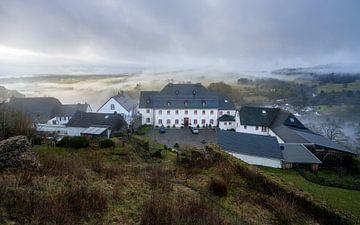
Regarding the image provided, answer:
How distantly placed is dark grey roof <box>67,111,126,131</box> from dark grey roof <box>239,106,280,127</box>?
1733 cm

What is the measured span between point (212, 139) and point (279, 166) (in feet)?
38.3

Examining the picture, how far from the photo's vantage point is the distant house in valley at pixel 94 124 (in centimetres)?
3459

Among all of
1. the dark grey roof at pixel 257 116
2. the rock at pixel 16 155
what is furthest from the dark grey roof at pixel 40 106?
the rock at pixel 16 155

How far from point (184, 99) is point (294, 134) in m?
18.6

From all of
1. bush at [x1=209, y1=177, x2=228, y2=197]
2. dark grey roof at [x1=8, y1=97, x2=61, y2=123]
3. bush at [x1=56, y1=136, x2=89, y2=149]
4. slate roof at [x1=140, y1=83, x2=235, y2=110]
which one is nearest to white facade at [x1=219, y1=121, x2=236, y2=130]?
slate roof at [x1=140, y1=83, x2=235, y2=110]

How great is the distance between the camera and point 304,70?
13788cm

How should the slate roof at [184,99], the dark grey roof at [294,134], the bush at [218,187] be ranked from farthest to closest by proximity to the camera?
the slate roof at [184,99]
the dark grey roof at [294,134]
the bush at [218,187]

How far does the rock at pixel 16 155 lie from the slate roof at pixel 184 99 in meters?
36.7

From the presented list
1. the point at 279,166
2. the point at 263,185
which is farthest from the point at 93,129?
the point at 263,185

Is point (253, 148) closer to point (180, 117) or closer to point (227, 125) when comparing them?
point (227, 125)

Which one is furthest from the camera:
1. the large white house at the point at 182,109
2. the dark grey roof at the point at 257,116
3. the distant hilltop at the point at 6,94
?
the large white house at the point at 182,109

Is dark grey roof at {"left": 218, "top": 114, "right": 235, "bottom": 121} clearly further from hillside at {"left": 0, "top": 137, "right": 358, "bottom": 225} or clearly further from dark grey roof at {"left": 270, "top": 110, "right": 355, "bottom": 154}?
hillside at {"left": 0, "top": 137, "right": 358, "bottom": 225}

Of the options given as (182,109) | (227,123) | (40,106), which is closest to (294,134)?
(227,123)

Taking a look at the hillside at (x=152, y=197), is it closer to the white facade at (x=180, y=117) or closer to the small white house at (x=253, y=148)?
the small white house at (x=253, y=148)
